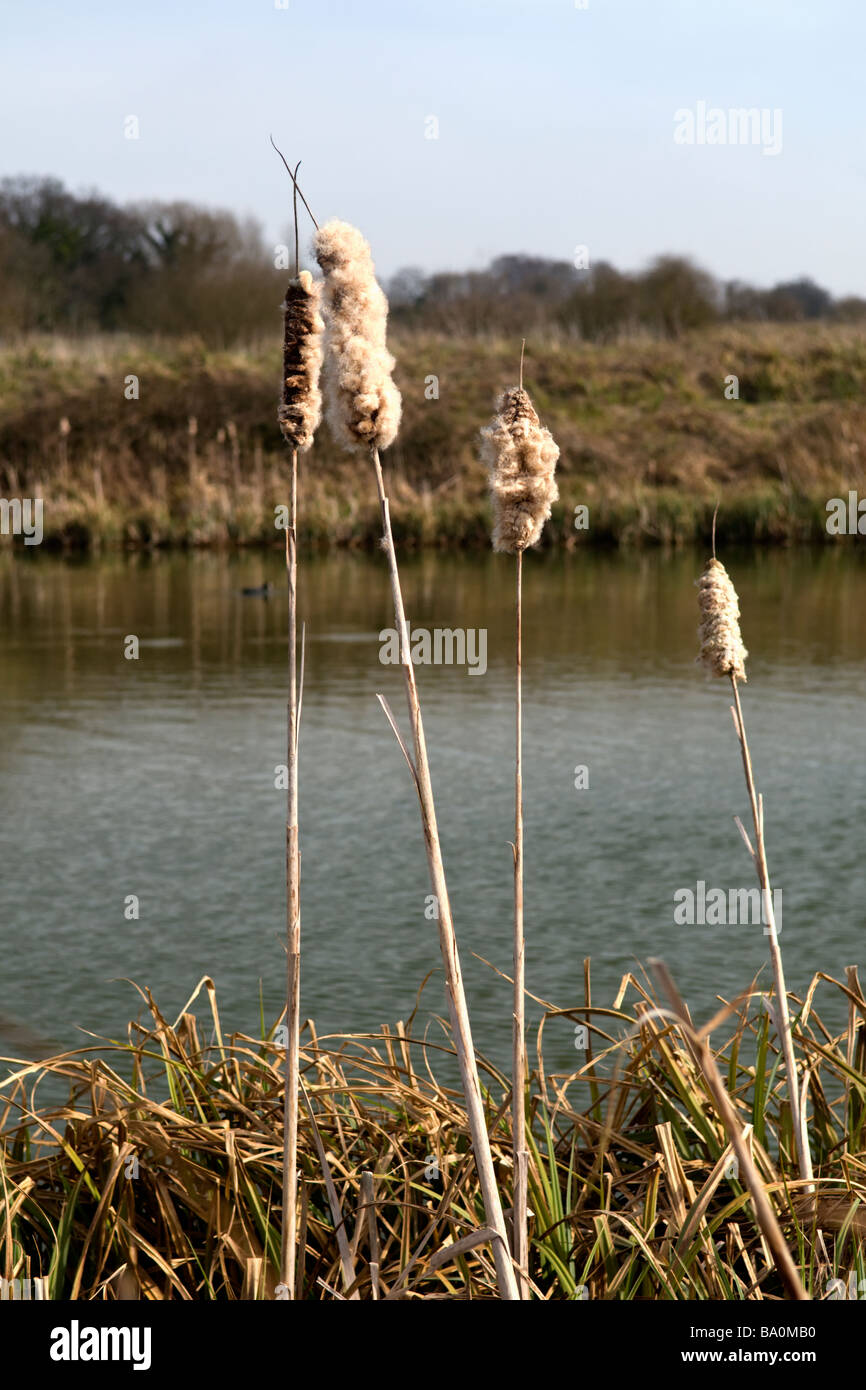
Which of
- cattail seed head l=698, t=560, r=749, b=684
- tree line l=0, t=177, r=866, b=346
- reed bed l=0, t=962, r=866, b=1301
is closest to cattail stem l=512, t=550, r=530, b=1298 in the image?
reed bed l=0, t=962, r=866, b=1301

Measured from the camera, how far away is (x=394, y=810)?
709 cm

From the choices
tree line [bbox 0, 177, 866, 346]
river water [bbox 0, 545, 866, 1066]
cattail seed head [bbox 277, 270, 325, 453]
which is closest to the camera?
cattail seed head [bbox 277, 270, 325, 453]

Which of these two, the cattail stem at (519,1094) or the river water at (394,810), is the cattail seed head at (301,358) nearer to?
the cattail stem at (519,1094)

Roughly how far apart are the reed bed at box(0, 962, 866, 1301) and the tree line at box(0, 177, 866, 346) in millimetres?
32774

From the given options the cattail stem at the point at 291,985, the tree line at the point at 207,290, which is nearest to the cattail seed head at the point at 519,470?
the cattail stem at the point at 291,985

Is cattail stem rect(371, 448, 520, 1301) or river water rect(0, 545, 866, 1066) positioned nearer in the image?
cattail stem rect(371, 448, 520, 1301)

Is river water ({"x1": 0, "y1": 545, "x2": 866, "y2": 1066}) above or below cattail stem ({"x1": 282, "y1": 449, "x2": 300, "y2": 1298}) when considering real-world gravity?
below

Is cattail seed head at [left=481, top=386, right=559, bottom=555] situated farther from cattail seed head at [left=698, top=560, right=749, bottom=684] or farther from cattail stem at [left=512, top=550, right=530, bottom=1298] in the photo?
cattail seed head at [left=698, top=560, right=749, bottom=684]

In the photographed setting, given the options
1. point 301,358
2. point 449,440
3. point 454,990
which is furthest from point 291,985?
point 449,440

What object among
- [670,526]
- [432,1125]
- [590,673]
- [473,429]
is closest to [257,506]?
[670,526]

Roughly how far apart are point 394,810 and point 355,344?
5434mm

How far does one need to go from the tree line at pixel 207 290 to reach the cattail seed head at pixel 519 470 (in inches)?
1313

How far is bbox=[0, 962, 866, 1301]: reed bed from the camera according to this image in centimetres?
228

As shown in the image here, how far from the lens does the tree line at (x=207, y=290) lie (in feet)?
127
